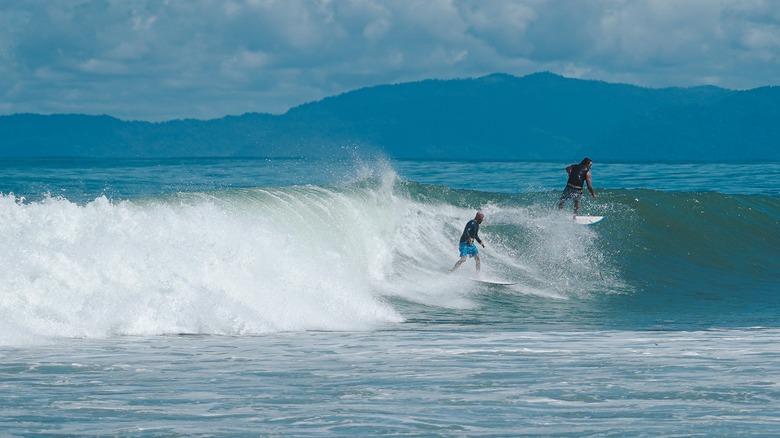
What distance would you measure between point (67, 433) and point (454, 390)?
3423mm

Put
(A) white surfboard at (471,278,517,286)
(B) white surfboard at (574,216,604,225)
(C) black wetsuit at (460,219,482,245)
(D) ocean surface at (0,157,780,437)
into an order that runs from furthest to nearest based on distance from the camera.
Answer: (B) white surfboard at (574,216,604,225) → (C) black wetsuit at (460,219,482,245) → (A) white surfboard at (471,278,517,286) → (D) ocean surface at (0,157,780,437)

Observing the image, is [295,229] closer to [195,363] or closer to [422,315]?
[422,315]

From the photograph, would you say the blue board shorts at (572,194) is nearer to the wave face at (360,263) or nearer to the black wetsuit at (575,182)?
the black wetsuit at (575,182)

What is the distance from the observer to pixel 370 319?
1545cm

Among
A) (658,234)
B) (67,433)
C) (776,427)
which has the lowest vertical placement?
(67,433)

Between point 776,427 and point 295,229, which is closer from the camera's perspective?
point 776,427

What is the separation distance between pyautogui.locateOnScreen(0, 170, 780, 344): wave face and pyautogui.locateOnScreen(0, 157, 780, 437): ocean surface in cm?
5

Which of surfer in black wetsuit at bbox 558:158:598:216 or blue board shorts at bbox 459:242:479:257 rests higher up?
surfer in black wetsuit at bbox 558:158:598:216

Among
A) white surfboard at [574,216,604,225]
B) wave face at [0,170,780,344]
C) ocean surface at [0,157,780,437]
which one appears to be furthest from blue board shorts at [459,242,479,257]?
white surfboard at [574,216,604,225]

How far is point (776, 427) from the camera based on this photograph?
327 inches

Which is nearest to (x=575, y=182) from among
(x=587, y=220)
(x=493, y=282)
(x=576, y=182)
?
(x=576, y=182)

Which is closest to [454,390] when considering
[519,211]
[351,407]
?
[351,407]

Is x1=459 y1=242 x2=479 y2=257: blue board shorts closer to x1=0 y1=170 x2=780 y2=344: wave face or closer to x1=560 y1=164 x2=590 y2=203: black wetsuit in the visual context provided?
x1=0 y1=170 x2=780 y2=344: wave face

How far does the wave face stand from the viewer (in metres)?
14.0
